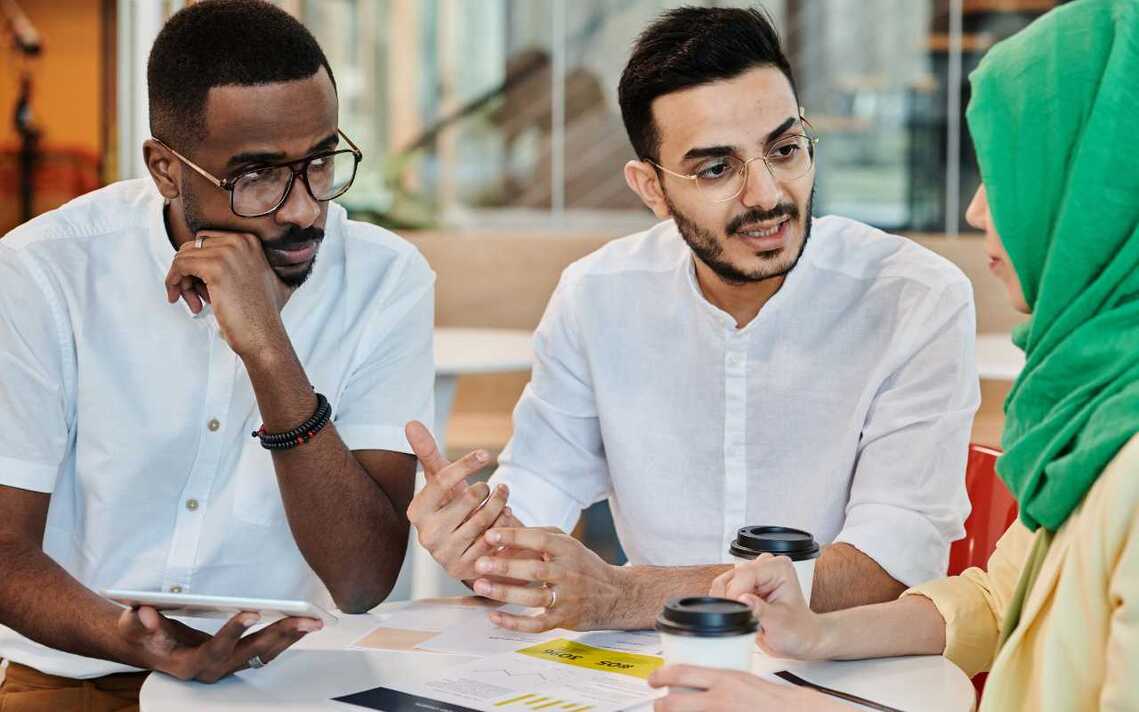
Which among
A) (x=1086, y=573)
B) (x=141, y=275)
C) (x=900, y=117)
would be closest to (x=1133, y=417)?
(x=1086, y=573)

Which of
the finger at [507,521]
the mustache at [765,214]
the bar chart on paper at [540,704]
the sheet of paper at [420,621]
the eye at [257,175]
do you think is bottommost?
the sheet of paper at [420,621]

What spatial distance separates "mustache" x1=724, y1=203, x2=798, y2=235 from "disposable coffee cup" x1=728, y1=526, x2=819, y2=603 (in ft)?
2.68

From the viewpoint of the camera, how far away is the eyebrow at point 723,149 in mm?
2422

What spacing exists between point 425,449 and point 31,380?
0.69 m

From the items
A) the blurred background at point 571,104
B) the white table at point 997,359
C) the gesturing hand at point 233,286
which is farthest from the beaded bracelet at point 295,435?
the blurred background at point 571,104

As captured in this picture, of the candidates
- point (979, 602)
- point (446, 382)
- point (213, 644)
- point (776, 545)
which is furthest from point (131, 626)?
point (446, 382)

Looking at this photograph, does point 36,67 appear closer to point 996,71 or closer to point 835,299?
point 835,299

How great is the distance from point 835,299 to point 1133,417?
1.15m

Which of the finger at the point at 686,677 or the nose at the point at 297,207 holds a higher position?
the nose at the point at 297,207

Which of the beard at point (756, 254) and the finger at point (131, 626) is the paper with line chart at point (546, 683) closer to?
the finger at point (131, 626)

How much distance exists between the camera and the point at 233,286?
213 cm

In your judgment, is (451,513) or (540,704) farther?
(451,513)

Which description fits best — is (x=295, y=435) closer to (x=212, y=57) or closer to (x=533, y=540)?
(x=533, y=540)

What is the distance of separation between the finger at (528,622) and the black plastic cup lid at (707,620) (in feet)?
1.64
